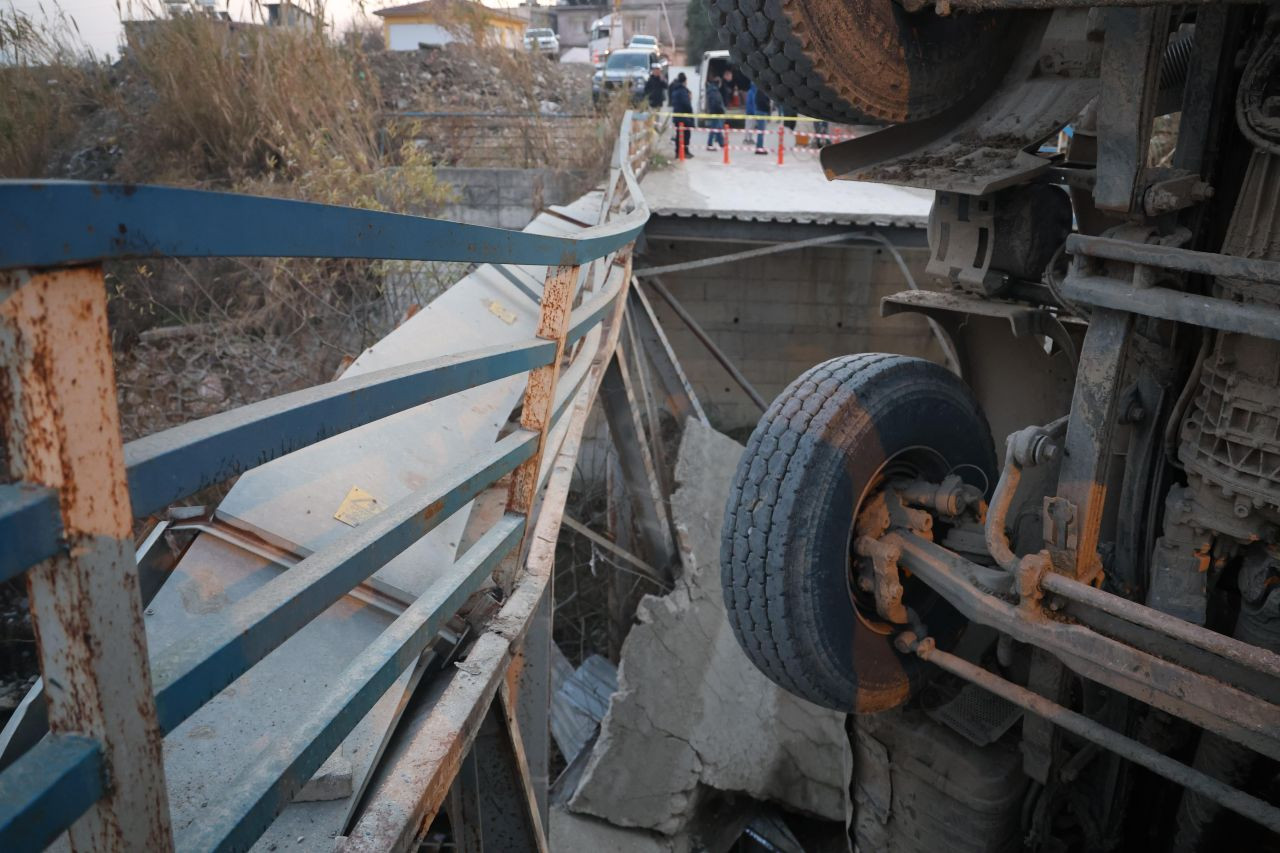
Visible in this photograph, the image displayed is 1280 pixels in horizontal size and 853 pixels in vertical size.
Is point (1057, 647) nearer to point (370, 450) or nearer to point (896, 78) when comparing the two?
point (896, 78)

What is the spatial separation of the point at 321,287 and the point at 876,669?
7.66m

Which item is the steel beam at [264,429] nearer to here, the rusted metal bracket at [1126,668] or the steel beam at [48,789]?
the steel beam at [48,789]

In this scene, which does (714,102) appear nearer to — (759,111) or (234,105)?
(759,111)

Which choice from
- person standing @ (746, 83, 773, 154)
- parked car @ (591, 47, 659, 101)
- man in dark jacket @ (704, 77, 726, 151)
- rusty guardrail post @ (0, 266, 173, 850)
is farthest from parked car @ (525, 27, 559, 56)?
rusty guardrail post @ (0, 266, 173, 850)

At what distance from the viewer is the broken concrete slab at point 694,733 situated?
16.7 ft

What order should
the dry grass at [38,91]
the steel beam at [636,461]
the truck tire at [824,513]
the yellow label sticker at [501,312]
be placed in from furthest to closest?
the dry grass at [38,91] < the steel beam at [636,461] < the yellow label sticker at [501,312] < the truck tire at [824,513]

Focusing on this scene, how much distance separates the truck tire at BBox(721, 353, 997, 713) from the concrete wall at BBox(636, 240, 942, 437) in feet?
25.3

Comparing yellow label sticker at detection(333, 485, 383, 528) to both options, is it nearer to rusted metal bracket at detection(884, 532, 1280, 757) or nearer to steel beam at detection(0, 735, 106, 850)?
rusted metal bracket at detection(884, 532, 1280, 757)

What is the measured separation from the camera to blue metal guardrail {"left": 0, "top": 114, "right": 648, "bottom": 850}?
853 millimetres

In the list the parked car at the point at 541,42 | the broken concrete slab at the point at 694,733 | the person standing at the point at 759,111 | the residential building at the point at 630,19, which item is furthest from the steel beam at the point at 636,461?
the residential building at the point at 630,19

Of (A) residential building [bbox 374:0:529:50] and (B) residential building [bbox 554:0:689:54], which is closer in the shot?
(A) residential building [bbox 374:0:529:50]

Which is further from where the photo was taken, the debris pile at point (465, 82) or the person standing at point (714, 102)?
the person standing at point (714, 102)

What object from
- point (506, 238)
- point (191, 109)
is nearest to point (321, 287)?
point (191, 109)

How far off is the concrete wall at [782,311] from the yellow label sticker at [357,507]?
8.10 meters
